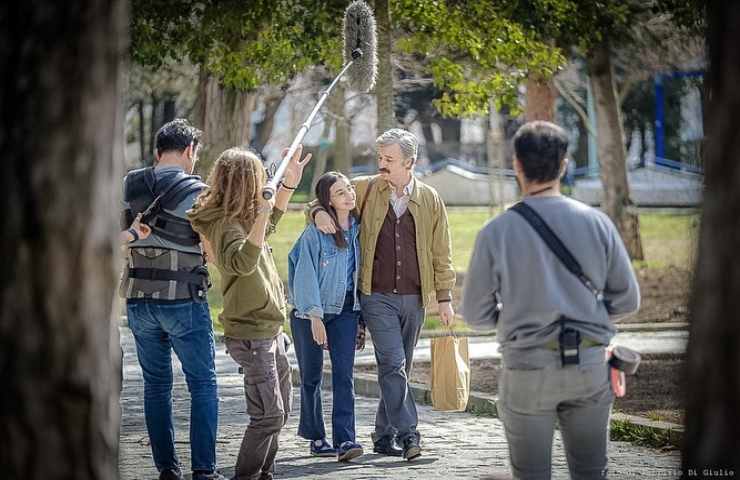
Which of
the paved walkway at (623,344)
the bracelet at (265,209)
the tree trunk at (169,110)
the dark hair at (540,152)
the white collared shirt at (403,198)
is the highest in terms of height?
the tree trunk at (169,110)

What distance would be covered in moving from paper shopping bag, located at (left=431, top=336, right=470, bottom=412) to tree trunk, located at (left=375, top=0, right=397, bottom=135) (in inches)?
238

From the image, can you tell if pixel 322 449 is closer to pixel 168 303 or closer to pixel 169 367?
pixel 169 367

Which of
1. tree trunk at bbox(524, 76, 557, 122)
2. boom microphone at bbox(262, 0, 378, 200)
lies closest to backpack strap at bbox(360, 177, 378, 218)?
boom microphone at bbox(262, 0, 378, 200)

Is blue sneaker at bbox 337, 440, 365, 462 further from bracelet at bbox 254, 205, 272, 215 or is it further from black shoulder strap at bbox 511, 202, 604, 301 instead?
black shoulder strap at bbox 511, 202, 604, 301

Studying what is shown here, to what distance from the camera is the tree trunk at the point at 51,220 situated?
15.4 feet

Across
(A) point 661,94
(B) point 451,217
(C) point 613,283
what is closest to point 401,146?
(C) point 613,283

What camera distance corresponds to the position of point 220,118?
2205 centimetres

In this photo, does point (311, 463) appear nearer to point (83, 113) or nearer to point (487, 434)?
point (487, 434)

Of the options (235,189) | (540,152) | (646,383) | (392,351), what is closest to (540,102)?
(646,383)

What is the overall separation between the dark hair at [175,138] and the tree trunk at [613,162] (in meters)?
18.3

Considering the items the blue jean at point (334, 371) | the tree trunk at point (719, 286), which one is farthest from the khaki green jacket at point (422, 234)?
the tree trunk at point (719, 286)

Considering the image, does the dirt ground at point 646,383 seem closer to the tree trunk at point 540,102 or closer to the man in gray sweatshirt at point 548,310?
the man in gray sweatshirt at point 548,310

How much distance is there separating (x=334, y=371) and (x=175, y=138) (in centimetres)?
199

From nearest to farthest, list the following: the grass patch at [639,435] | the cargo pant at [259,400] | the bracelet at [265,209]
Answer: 1. the bracelet at [265,209]
2. the cargo pant at [259,400]
3. the grass patch at [639,435]
